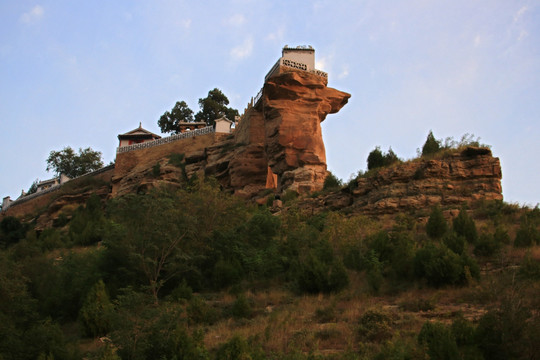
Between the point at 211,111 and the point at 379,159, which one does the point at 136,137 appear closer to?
the point at 211,111

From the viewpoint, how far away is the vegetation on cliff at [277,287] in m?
9.54

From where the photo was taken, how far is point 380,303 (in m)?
12.0

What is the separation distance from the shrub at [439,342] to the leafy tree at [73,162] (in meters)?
43.3

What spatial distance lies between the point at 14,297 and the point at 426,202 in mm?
12960

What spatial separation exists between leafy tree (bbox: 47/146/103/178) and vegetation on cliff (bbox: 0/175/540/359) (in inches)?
1245

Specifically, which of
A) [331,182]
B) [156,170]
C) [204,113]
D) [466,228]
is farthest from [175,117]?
[466,228]

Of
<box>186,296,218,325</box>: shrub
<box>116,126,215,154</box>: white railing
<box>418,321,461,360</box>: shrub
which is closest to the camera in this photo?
<box>418,321,461,360</box>: shrub

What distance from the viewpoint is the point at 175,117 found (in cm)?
4512

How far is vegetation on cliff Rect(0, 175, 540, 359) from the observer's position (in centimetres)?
954

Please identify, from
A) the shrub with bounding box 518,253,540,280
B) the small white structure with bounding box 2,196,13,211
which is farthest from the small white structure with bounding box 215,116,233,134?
the shrub with bounding box 518,253,540,280

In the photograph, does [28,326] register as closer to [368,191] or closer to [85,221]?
[368,191]

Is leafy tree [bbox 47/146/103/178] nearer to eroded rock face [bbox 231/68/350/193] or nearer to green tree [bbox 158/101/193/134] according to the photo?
green tree [bbox 158/101/193/134]

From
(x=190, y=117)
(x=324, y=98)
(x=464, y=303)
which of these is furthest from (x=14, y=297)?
(x=190, y=117)

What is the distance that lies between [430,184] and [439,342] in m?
11.1
